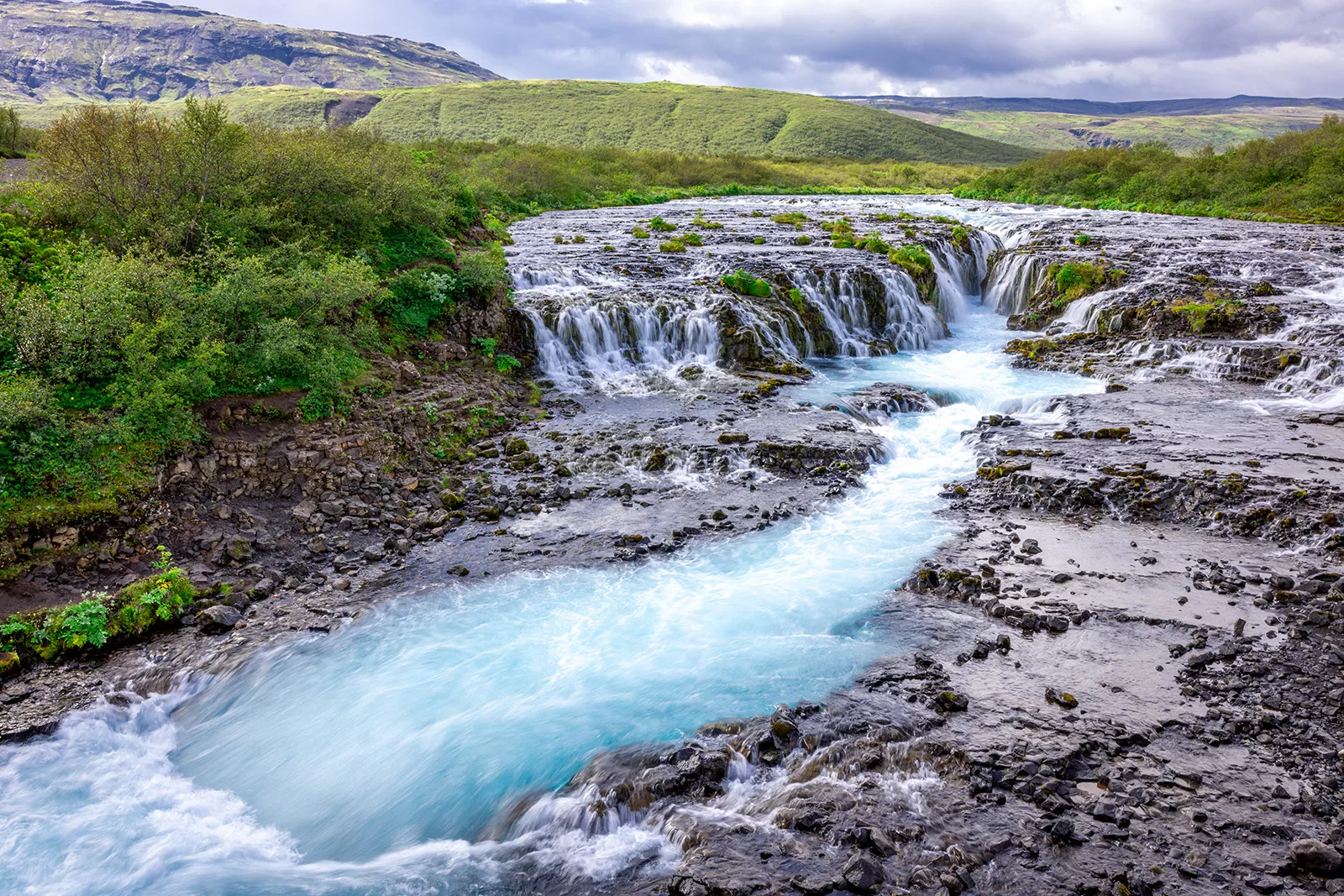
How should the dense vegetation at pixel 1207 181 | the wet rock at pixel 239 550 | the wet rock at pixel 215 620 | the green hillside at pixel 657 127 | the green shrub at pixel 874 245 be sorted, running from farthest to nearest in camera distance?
the green hillside at pixel 657 127
the dense vegetation at pixel 1207 181
the green shrub at pixel 874 245
the wet rock at pixel 239 550
the wet rock at pixel 215 620

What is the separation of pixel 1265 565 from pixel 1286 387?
492 inches

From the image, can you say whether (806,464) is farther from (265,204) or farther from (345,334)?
(265,204)

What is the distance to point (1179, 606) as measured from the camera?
11.4 metres

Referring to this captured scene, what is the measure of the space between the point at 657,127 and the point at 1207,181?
5710 inches

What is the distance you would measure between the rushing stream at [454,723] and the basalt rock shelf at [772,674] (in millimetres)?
53

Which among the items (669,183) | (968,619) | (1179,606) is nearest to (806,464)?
(968,619)

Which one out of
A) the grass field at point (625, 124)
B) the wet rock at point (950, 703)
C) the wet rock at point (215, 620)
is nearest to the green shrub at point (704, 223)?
the wet rock at point (215, 620)

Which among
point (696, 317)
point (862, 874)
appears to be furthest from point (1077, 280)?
point (862, 874)

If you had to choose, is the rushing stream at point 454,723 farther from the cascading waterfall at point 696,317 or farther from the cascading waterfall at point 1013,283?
the cascading waterfall at point 1013,283

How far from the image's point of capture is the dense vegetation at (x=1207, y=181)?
48219mm

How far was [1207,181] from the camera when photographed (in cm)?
5538

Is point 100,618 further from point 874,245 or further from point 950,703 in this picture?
point 874,245

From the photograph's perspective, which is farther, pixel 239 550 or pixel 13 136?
pixel 13 136

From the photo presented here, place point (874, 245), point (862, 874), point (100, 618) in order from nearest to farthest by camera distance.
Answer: point (862, 874) < point (100, 618) < point (874, 245)
